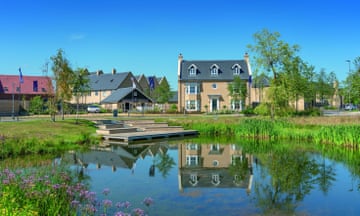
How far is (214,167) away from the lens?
1508 centimetres

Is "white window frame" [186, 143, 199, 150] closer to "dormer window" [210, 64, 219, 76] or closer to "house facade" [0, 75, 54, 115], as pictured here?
"dormer window" [210, 64, 219, 76]

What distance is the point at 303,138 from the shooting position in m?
23.4

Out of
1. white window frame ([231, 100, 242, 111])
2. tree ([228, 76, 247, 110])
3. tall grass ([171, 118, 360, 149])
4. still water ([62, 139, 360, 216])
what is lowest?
still water ([62, 139, 360, 216])

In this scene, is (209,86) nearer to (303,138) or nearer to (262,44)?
(262,44)

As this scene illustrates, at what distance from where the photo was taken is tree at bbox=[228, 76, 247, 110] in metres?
49.1

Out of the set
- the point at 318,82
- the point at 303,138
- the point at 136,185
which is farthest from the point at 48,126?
the point at 318,82

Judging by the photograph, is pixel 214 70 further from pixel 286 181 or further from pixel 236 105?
pixel 286 181

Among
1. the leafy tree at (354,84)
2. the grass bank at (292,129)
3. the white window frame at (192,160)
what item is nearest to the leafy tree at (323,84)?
the leafy tree at (354,84)

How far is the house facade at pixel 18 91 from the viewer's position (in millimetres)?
51781

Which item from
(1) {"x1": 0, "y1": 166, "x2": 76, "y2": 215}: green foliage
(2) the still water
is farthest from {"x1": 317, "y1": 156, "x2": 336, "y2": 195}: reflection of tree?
(1) {"x1": 0, "y1": 166, "x2": 76, "y2": 215}: green foliage

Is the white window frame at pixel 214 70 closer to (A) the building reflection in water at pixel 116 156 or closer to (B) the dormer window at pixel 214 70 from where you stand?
(B) the dormer window at pixel 214 70

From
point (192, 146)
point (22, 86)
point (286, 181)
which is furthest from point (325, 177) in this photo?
point (22, 86)

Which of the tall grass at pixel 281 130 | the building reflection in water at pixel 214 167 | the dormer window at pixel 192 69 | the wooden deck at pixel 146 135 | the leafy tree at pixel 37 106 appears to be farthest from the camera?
the dormer window at pixel 192 69

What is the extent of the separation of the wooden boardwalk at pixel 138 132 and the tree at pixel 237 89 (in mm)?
19854
